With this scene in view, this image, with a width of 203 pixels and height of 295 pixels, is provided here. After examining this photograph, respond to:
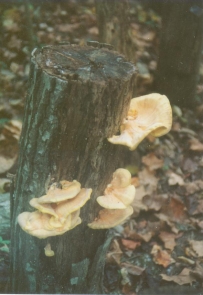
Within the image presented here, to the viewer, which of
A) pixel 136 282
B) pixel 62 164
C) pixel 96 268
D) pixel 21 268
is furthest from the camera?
pixel 136 282

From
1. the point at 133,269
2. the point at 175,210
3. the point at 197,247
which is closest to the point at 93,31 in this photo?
the point at 175,210

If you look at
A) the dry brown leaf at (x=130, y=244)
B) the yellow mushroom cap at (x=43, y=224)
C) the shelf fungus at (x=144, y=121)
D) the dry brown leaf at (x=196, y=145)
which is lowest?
the dry brown leaf at (x=130, y=244)

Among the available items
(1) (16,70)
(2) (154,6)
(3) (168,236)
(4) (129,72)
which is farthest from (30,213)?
(2) (154,6)

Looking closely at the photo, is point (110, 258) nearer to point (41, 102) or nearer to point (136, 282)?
point (136, 282)

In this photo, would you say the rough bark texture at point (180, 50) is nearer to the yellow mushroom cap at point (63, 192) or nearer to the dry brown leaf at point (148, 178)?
the dry brown leaf at point (148, 178)

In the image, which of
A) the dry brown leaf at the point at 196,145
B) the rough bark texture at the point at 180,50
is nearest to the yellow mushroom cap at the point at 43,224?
the dry brown leaf at the point at 196,145

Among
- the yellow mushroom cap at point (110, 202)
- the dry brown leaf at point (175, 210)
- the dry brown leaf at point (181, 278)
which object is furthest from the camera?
the dry brown leaf at point (175, 210)

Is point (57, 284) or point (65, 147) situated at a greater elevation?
point (65, 147)
